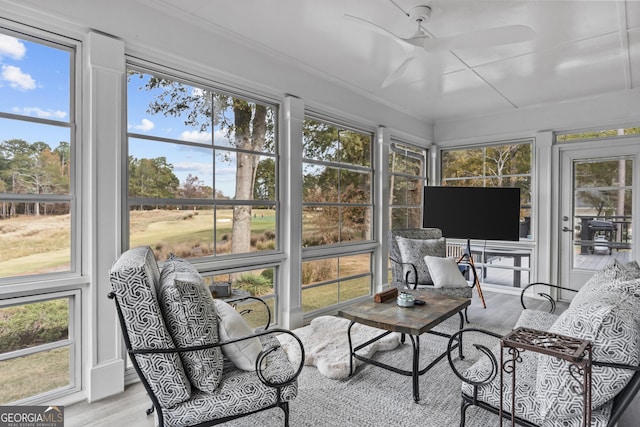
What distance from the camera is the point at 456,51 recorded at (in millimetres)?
3424

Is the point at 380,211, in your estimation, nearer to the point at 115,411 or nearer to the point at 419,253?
the point at 419,253

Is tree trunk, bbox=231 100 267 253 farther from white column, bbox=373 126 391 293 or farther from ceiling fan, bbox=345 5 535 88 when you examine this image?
white column, bbox=373 126 391 293

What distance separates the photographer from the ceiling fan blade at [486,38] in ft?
7.54

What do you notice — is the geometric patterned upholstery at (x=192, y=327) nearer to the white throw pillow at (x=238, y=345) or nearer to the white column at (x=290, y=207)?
the white throw pillow at (x=238, y=345)

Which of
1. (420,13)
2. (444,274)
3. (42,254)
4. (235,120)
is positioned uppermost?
(420,13)

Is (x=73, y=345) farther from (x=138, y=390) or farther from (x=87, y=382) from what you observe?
(x=138, y=390)

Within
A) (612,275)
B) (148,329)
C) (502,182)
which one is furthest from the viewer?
(502,182)

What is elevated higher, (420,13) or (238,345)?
(420,13)

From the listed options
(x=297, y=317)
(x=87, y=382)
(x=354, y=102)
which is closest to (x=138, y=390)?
(x=87, y=382)

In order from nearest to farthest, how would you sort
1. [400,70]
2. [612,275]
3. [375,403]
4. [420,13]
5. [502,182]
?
[612,275], [375,403], [420,13], [400,70], [502,182]

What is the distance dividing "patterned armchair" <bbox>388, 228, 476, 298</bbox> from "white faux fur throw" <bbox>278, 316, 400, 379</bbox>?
2.59 ft

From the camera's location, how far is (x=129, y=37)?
8.20 feet

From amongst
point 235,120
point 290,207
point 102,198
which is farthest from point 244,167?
point 102,198

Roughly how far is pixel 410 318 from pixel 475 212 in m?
2.90
